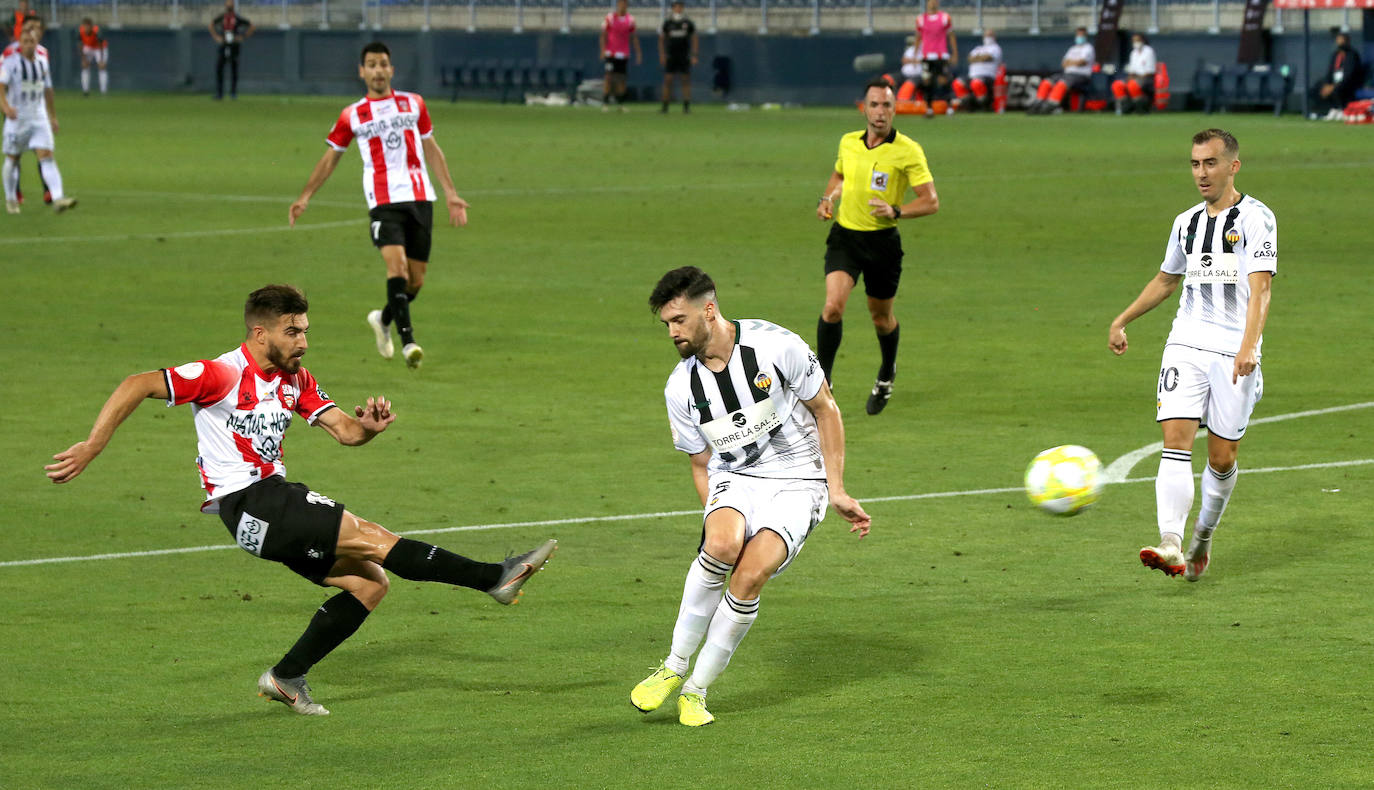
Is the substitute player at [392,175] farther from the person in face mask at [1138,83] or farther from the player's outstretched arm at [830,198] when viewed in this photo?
the person in face mask at [1138,83]

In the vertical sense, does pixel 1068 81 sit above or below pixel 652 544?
above

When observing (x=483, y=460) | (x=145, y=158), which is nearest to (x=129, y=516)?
(x=483, y=460)

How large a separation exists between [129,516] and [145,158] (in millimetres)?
25813

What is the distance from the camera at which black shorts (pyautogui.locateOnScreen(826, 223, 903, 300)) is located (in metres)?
14.1

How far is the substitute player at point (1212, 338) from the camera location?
354 inches

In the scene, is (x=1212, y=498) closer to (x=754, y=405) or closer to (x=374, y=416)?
(x=754, y=405)

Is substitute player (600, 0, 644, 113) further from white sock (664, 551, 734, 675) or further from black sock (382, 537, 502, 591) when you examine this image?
white sock (664, 551, 734, 675)

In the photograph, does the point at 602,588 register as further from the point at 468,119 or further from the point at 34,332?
the point at 468,119

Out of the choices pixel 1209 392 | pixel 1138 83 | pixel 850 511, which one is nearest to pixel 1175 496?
pixel 1209 392

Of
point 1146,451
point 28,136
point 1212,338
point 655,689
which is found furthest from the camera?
point 28,136

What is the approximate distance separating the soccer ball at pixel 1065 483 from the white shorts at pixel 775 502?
1882 millimetres

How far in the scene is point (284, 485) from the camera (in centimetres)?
748

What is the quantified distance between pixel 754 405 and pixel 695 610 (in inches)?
31.1

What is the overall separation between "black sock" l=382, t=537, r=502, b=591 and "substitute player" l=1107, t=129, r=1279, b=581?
122 inches
